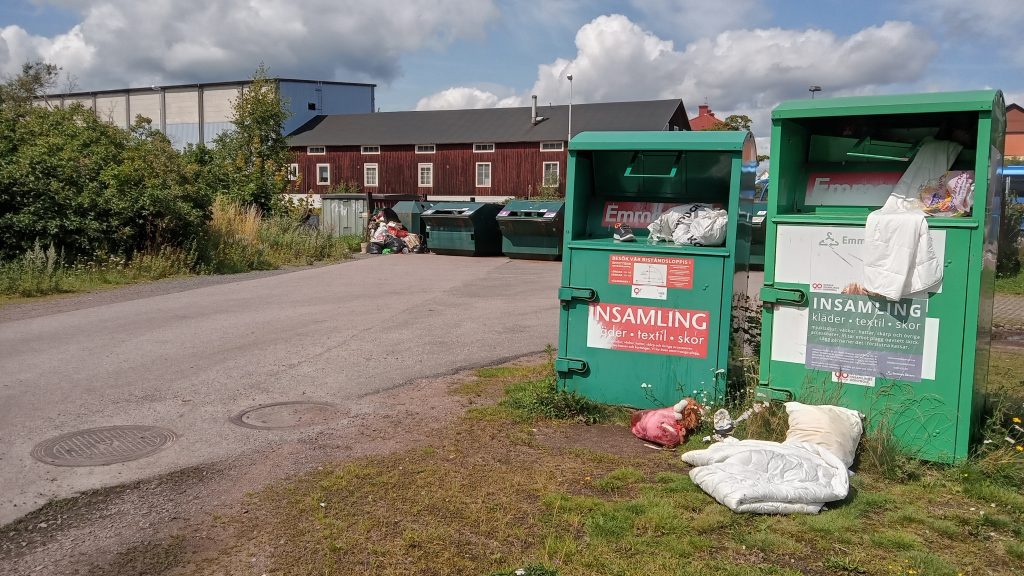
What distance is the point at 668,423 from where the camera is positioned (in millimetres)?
4961

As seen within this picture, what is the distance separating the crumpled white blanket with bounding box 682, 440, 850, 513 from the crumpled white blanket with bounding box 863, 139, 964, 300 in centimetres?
106

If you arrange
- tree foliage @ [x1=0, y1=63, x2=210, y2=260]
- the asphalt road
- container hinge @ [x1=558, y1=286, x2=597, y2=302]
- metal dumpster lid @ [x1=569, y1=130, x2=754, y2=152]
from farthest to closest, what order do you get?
1. tree foliage @ [x1=0, y1=63, x2=210, y2=260]
2. container hinge @ [x1=558, y1=286, x2=597, y2=302]
3. metal dumpster lid @ [x1=569, y1=130, x2=754, y2=152]
4. the asphalt road

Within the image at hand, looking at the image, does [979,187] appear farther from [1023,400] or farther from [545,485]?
[545,485]

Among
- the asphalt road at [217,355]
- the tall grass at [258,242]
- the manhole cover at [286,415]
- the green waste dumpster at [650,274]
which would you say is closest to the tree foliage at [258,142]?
the tall grass at [258,242]

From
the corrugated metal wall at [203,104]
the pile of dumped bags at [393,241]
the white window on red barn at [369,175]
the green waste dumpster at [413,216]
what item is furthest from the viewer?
the corrugated metal wall at [203,104]

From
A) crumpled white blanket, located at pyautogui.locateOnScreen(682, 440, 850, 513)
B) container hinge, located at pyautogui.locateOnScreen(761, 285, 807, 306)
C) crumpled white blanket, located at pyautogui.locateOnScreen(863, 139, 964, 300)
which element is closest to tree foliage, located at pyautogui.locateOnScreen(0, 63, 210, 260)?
container hinge, located at pyautogui.locateOnScreen(761, 285, 807, 306)

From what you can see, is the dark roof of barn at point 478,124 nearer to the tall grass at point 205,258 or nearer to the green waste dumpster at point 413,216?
the green waste dumpster at point 413,216

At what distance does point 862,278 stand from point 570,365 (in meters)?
2.03

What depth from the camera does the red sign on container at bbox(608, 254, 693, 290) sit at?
17.5ft

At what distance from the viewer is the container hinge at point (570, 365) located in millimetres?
5629

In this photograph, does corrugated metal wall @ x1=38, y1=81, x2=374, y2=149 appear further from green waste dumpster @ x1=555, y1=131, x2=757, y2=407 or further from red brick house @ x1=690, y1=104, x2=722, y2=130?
green waste dumpster @ x1=555, y1=131, x2=757, y2=407

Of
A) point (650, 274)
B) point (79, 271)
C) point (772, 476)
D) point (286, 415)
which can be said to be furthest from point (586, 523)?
point (79, 271)

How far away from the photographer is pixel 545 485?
4.25 meters

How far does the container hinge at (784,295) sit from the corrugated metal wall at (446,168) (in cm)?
4028
